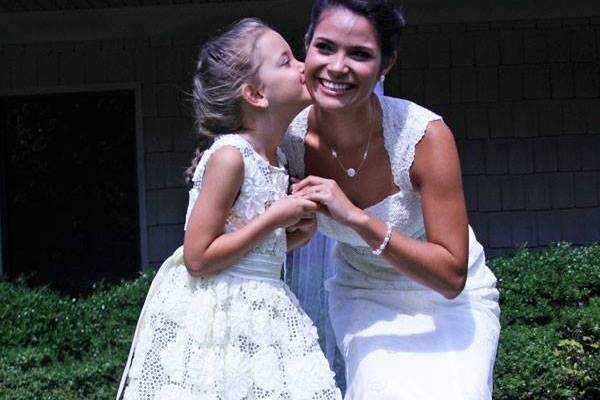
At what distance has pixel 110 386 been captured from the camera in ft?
20.6

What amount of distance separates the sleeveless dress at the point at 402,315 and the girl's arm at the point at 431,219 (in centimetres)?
6

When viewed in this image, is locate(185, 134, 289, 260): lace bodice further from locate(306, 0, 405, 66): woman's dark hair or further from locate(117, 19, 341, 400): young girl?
locate(306, 0, 405, 66): woman's dark hair

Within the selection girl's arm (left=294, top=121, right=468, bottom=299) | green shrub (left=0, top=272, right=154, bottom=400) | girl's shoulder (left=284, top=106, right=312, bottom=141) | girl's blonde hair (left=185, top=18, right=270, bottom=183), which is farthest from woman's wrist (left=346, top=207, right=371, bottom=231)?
green shrub (left=0, top=272, right=154, bottom=400)

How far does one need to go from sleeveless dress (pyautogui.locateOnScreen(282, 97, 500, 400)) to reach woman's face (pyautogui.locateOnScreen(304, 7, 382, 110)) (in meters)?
0.26

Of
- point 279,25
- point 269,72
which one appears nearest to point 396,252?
point 269,72

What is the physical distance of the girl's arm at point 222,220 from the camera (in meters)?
3.35

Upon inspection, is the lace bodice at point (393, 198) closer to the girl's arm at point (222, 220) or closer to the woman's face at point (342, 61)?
the woman's face at point (342, 61)

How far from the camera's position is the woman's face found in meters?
3.49

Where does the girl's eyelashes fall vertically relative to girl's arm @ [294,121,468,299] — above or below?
above

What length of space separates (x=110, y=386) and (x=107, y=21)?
12.8 ft

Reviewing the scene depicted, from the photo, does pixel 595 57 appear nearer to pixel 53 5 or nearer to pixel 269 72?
pixel 53 5

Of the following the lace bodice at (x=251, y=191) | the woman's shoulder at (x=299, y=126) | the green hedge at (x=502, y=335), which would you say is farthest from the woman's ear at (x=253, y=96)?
the green hedge at (x=502, y=335)

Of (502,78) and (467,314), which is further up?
(502,78)

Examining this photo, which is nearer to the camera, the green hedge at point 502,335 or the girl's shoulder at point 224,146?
the girl's shoulder at point 224,146
